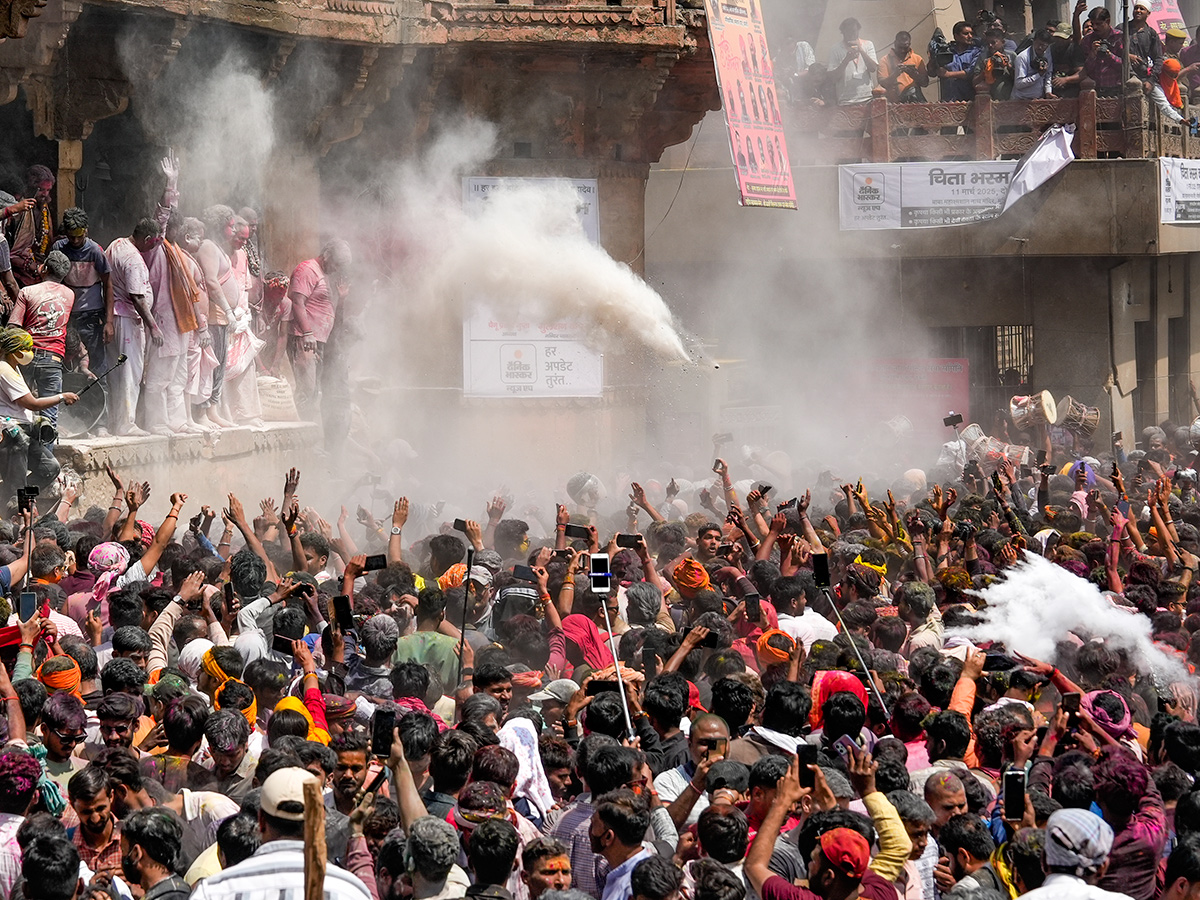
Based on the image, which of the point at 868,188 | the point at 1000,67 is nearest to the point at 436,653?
the point at 868,188

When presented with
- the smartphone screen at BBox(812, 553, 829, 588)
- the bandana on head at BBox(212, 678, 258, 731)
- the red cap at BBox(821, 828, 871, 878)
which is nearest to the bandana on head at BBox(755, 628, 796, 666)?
the smartphone screen at BBox(812, 553, 829, 588)

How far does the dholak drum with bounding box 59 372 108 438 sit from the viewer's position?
37.3 feet

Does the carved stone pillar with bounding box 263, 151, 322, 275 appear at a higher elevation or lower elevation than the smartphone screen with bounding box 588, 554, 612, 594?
higher

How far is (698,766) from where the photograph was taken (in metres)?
4.61

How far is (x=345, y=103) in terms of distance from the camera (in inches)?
560

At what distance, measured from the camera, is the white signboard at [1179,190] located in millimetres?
19391

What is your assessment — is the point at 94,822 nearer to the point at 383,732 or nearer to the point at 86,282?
the point at 383,732

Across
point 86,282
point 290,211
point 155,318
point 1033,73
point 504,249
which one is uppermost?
point 1033,73

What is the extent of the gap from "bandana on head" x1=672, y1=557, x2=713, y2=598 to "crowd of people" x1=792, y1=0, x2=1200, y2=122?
538 inches

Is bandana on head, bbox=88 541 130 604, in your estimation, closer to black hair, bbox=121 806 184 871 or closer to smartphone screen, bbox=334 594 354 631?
smartphone screen, bbox=334 594 354 631

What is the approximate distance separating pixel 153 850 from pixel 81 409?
8.27 meters

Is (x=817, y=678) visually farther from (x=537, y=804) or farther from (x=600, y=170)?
(x=600, y=170)

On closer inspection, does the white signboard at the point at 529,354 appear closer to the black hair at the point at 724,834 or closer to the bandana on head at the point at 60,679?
the bandana on head at the point at 60,679

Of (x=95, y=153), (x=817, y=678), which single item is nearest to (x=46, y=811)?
(x=817, y=678)
